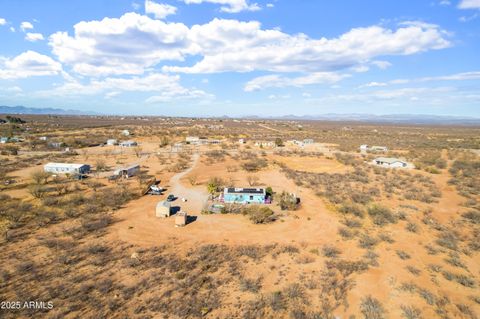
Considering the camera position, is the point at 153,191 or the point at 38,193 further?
the point at 153,191

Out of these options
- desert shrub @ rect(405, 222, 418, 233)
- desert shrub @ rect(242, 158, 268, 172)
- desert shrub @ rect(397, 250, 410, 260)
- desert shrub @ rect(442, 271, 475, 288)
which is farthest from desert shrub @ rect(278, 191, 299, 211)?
desert shrub @ rect(242, 158, 268, 172)

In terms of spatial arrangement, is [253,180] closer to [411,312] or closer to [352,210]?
[352,210]

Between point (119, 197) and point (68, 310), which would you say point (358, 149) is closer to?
point (119, 197)

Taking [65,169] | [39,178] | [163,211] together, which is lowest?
[163,211]

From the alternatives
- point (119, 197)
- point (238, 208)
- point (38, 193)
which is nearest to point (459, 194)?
point (238, 208)

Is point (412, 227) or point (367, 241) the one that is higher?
point (412, 227)

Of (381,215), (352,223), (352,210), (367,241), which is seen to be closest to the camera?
(367,241)

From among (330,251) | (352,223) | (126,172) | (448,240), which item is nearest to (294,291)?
(330,251)
